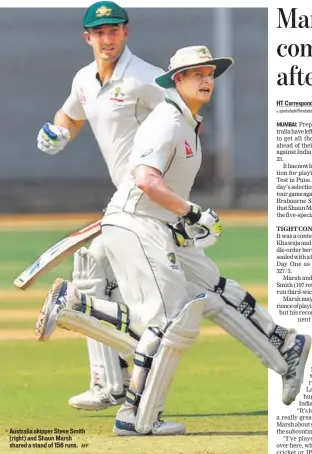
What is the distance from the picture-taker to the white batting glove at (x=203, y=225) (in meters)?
4.49

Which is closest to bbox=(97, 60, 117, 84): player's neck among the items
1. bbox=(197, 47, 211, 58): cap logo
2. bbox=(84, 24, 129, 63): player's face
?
bbox=(84, 24, 129, 63): player's face

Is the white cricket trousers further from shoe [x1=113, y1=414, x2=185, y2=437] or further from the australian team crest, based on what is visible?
the australian team crest

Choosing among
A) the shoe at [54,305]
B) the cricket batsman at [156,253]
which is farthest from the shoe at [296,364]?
the shoe at [54,305]

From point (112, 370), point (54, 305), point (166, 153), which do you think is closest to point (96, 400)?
point (112, 370)

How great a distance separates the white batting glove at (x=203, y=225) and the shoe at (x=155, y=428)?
0.64 meters

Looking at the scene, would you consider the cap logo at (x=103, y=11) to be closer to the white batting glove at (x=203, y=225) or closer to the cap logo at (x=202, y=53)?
the cap logo at (x=202, y=53)

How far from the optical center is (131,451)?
4.41 m

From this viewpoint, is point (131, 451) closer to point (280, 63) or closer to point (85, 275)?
point (85, 275)

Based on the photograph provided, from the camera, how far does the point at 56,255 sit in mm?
5008

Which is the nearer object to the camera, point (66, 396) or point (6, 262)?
point (66, 396)

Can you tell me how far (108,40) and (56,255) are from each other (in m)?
0.84

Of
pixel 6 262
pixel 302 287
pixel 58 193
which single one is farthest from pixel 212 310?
pixel 58 193

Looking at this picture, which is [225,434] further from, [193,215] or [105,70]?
[105,70]

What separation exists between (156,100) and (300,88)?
58 cm
